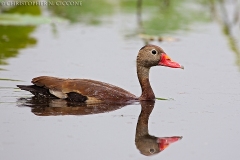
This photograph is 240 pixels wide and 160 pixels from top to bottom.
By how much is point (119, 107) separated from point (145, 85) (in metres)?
0.86

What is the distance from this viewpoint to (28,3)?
19297 millimetres

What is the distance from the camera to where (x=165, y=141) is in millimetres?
9227

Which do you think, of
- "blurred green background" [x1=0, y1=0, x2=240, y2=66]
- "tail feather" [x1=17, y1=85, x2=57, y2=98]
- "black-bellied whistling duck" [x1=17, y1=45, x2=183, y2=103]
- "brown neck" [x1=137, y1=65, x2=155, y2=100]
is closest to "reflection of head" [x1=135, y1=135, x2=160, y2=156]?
"black-bellied whistling duck" [x1=17, y1=45, x2=183, y2=103]

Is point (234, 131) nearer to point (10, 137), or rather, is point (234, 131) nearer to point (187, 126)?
point (187, 126)

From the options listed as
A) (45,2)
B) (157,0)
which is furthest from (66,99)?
(157,0)

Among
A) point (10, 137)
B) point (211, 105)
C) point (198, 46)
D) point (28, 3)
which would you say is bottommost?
point (10, 137)

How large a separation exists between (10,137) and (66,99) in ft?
7.32

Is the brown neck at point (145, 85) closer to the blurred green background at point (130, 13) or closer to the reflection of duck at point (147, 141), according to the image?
the reflection of duck at point (147, 141)

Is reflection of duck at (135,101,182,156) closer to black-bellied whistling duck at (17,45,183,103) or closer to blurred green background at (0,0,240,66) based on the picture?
black-bellied whistling duck at (17,45,183,103)

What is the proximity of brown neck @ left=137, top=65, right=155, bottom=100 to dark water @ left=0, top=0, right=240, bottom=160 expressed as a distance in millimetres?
223

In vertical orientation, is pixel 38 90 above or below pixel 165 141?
Result: above

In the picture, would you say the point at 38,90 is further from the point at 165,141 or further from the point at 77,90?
the point at 165,141

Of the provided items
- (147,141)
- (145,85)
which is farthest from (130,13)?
(147,141)

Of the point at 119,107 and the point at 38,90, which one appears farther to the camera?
the point at 38,90
